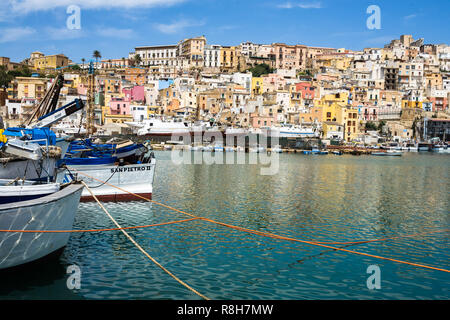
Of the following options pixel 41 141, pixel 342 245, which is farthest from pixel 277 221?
pixel 41 141

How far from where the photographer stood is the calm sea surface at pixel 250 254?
9469 mm

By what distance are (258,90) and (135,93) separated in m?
32.8

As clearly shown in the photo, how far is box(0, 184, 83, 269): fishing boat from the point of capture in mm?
9266

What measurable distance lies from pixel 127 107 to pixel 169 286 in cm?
8638

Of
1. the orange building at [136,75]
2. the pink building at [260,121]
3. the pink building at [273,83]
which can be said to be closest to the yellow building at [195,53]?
the orange building at [136,75]

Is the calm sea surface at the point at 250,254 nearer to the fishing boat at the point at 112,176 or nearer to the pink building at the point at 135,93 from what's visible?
the fishing boat at the point at 112,176

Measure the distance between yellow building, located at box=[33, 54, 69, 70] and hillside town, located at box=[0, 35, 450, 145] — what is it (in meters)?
0.30

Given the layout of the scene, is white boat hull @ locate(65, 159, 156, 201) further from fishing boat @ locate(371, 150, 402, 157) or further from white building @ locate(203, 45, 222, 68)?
white building @ locate(203, 45, 222, 68)

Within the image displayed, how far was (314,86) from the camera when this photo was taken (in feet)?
343

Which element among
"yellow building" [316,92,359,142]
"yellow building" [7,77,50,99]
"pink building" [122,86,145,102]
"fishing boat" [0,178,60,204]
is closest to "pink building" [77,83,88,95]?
"yellow building" [7,77,50,99]

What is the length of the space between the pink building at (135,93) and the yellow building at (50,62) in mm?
30246

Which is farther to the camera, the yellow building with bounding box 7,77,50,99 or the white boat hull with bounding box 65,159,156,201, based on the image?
the yellow building with bounding box 7,77,50,99
